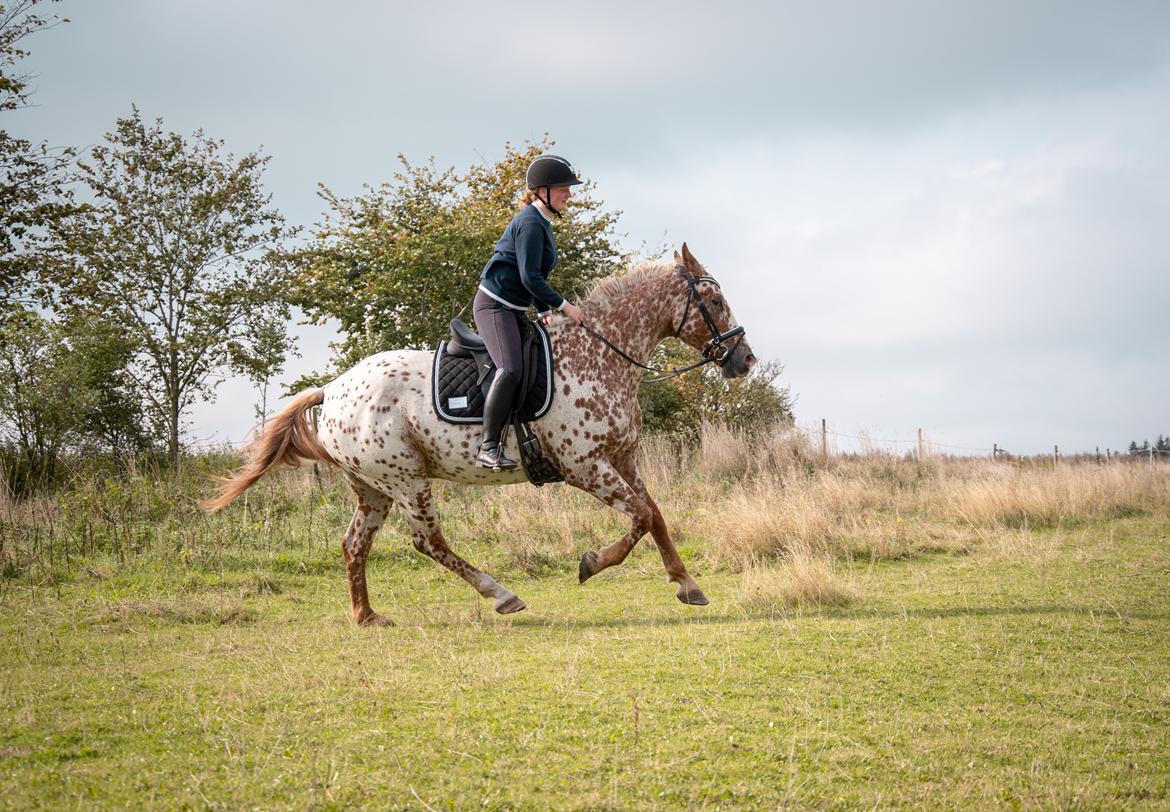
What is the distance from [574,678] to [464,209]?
22093 millimetres

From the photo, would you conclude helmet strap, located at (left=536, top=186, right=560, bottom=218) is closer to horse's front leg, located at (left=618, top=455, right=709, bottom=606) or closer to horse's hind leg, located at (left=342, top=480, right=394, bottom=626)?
Result: horse's front leg, located at (left=618, top=455, right=709, bottom=606)

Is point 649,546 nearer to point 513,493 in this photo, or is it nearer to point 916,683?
point 513,493

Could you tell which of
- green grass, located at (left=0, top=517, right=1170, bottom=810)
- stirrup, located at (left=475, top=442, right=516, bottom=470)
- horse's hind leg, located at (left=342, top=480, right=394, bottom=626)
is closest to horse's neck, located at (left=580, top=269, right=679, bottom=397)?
stirrup, located at (left=475, top=442, right=516, bottom=470)

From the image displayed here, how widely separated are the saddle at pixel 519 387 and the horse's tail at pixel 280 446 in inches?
64.4

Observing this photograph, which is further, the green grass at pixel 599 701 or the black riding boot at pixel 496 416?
the black riding boot at pixel 496 416

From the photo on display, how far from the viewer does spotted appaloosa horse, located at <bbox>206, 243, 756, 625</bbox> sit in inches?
297

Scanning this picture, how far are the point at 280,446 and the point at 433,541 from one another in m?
1.81

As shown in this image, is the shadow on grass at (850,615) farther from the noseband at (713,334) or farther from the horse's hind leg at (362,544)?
the noseband at (713,334)

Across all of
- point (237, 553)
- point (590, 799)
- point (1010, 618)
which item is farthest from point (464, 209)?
point (590, 799)

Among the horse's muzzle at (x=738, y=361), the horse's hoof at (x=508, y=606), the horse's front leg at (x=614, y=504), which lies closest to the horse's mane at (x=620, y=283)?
the horse's muzzle at (x=738, y=361)

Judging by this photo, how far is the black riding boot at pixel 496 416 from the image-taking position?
736 centimetres

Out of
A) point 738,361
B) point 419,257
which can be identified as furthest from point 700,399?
point 738,361

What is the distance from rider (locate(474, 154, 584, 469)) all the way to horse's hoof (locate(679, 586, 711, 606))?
5.91 feet

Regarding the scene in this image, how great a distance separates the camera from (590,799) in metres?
3.61
